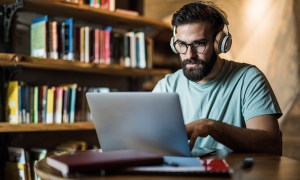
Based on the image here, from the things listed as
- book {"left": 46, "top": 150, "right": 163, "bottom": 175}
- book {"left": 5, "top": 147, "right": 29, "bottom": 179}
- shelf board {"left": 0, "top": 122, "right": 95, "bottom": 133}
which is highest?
book {"left": 46, "top": 150, "right": 163, "bottom": 175}

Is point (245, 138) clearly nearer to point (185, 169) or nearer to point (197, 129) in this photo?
point (197, 129)

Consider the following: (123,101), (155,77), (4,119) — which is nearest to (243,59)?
(155,77)

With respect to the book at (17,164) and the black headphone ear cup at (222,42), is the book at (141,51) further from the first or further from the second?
the black headphone ear cup at (222,42)

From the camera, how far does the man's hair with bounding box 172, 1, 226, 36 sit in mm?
1767

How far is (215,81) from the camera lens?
1.83 metres

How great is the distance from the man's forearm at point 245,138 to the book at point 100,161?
404mm

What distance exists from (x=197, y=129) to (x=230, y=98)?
47 cm

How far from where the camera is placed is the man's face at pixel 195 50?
175cm

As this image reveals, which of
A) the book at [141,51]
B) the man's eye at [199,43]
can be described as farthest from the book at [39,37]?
the man's eye at [199,43]

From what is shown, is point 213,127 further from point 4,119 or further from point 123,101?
point 4,119

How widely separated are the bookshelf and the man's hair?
3.48 ft

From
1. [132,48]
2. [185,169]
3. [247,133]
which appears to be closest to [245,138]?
[247,133]

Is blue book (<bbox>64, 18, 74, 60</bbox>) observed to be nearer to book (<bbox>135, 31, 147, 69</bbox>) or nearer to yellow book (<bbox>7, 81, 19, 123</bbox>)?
yellow book (<bbox>7, 81, 19, 123</bbox>)

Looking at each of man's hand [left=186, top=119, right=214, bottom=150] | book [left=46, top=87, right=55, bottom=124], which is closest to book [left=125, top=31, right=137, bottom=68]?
book [left=46, top=87, right=55, bottom=124]
